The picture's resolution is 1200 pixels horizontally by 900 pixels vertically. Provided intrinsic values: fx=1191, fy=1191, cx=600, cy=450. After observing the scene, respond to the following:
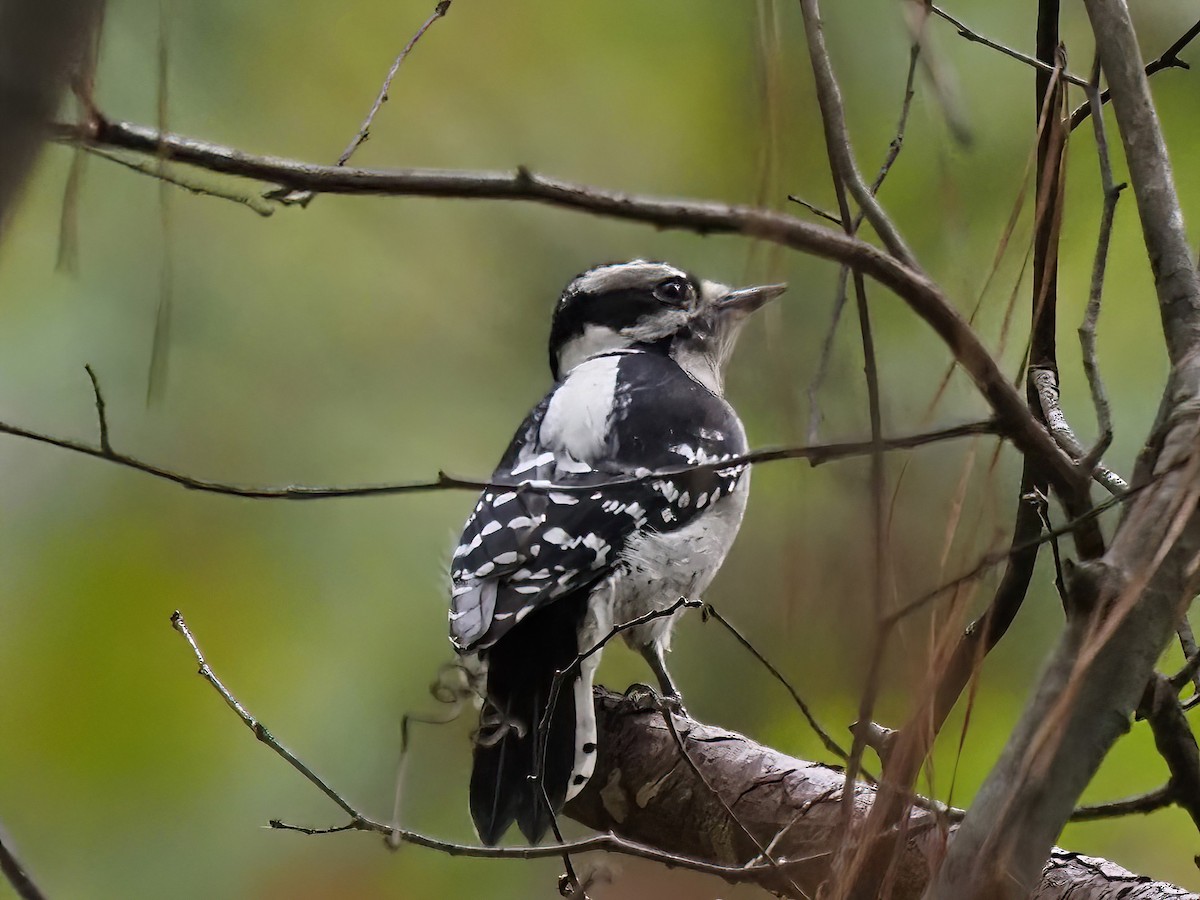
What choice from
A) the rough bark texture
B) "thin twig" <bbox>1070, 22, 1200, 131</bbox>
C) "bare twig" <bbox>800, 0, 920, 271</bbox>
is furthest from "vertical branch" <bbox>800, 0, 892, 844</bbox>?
the rough bark texture

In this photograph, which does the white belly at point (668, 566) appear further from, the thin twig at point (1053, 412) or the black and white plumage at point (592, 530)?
the thin twig at point (1053, 412)

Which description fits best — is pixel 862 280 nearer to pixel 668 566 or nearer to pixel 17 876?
pixel 17 876

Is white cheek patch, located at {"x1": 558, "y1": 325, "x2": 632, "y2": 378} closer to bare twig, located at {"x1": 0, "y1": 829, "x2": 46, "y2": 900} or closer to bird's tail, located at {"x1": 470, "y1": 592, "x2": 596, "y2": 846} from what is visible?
bird's tail, located at {"x1": 470, "y1": 592, "x2": 596, "y2": 846}

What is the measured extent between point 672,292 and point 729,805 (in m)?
1.03

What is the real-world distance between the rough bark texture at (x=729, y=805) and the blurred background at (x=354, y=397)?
272 millimetres

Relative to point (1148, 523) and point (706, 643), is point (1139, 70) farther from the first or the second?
point (706, 643)

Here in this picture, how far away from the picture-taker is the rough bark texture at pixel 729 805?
1.17m

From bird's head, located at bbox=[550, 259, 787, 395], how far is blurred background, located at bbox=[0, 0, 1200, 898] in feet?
0.31

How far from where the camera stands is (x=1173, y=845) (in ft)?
6.49

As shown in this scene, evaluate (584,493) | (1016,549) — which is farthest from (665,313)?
(1016,549)

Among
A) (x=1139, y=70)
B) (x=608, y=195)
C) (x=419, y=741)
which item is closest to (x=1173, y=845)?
(x=419, y=741)

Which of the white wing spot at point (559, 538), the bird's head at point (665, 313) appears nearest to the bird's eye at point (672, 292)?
the bird's head at point (665, 313)

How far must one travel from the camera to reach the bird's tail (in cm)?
145

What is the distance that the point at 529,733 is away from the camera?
1.49m
